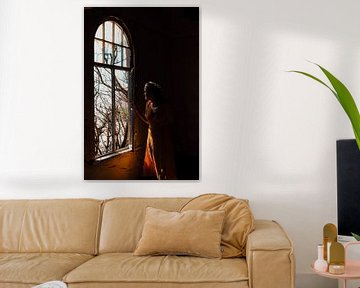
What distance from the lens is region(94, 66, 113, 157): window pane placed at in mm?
4223

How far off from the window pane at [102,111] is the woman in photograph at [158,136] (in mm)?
234

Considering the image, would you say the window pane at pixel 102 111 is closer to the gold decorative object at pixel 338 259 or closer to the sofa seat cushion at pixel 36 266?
the sofa seat cushion at pixel 36 266

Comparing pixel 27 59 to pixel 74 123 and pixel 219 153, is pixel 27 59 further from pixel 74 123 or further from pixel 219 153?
pixel 219 153

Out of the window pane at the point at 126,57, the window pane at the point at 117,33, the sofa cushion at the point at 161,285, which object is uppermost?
the window pane at the point at 117,33

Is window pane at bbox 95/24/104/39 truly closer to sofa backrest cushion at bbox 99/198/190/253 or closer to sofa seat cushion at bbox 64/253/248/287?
sofa backrest cushion at bbox 99/198/190/253

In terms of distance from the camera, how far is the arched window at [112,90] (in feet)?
13.8

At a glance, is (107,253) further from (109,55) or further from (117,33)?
(117,33)

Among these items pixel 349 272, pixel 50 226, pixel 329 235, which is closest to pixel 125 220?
pixel 50 226

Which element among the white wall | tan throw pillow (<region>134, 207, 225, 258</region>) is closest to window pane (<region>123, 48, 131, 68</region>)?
the white wall

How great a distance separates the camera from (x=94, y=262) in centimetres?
340

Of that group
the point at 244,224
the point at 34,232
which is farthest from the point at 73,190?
the point at 244,224

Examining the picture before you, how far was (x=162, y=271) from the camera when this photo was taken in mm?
3164

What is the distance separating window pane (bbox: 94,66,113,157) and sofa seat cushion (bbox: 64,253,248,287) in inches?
43.6

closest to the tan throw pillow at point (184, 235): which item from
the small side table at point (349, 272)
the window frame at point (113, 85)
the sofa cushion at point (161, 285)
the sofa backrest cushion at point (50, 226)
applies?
the sofa cushion at point (161, 285)
